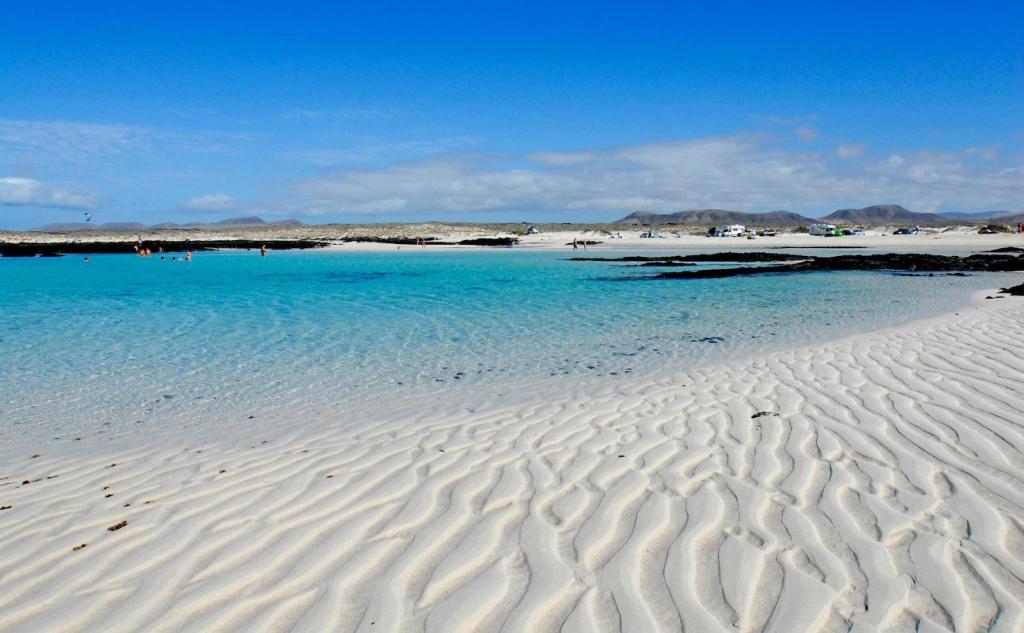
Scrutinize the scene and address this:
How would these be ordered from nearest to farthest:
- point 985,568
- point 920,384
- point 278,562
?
1. point 985,568
2. point 278,562
3. point 920,384

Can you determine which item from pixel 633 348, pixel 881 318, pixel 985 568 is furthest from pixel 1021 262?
pixel 985 568

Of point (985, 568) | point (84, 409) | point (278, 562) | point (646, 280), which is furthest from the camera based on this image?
point (646, 280)

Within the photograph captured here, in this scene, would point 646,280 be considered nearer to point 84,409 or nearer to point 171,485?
point 84,409

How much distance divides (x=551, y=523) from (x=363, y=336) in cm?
1101

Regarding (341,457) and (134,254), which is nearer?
(341,457)

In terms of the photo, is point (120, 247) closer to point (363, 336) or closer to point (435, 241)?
point (435, 241)

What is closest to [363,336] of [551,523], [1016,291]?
[551,523]

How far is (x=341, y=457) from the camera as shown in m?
5.71

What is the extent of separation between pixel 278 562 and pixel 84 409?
6625 mm

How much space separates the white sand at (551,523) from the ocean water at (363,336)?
2019mm

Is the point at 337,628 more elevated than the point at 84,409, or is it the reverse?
the point at 337,628

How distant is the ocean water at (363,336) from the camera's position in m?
9.08

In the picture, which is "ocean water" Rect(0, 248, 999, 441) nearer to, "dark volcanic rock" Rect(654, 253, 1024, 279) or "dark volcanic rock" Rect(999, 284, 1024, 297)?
"dark volcanic rock" Rect(999, 284, 1024, 297)

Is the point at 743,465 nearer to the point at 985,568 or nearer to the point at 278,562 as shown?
the point at 985,568
